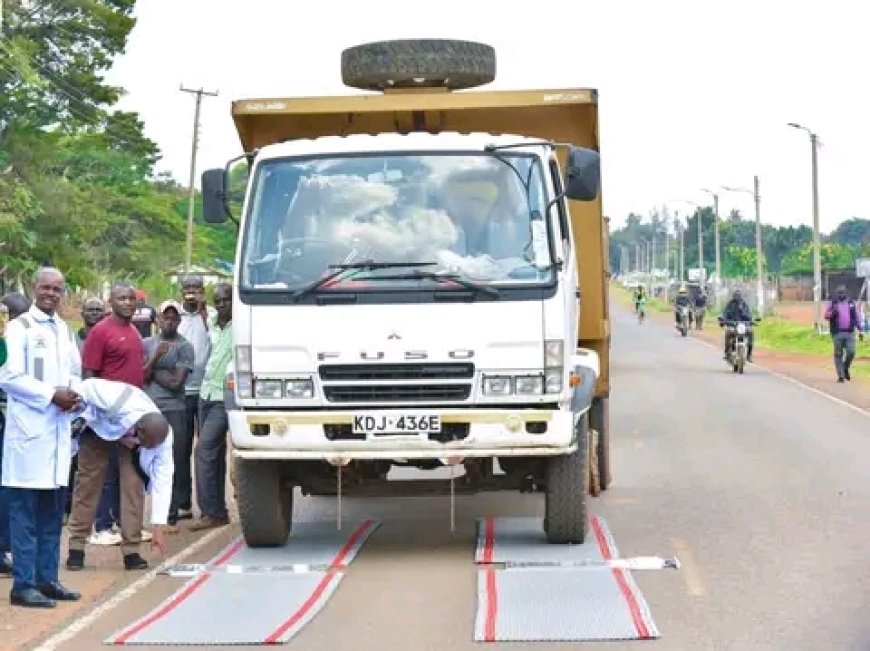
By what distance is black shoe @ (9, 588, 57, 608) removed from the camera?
10.2 meters

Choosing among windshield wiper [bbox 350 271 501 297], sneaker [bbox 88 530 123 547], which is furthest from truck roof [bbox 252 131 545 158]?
sneaker [bbox 88 530 123 547]

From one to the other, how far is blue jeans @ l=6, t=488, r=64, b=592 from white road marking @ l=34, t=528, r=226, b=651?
1.28 ft

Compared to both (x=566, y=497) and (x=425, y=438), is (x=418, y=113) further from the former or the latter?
(x=566, y=497)

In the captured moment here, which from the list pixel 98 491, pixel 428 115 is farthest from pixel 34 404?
pixel 428 115

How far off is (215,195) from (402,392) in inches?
74.1

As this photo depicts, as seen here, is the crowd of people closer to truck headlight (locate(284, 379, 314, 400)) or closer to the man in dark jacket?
truck headlight (locate(284, 379, 314, 400))

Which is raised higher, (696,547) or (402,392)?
(402,392)

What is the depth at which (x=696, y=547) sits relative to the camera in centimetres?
1215

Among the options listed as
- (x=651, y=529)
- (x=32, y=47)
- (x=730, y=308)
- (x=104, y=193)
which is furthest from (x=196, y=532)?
(x=104, y=193)

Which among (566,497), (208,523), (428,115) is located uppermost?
(428,115)

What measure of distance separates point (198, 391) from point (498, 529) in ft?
8.19

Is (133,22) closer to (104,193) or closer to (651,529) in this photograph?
(104,193)

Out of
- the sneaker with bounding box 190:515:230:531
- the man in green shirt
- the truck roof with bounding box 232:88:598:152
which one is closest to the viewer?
the truck roof with bounding box 232:88:598:152

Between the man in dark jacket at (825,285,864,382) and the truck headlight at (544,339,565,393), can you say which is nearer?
the truck headlight at (544,339,565,393)
